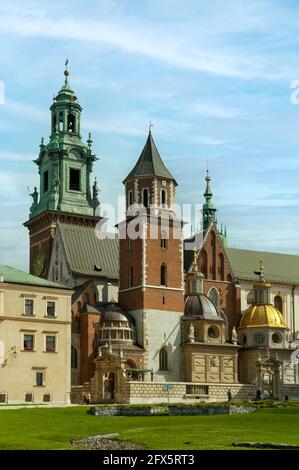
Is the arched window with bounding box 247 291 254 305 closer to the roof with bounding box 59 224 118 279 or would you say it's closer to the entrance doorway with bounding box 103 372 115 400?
the roof with bounding box 59 224 118 279

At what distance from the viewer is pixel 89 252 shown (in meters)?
103

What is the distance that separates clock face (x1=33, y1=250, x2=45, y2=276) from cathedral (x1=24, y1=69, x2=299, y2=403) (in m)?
0.22

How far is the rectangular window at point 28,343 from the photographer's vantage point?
7562cm

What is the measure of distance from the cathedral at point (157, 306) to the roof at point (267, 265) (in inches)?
18.0

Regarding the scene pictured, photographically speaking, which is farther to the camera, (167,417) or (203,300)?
(203,300)

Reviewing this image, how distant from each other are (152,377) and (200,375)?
562 centimetres

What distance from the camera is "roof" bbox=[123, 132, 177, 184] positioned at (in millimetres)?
95625

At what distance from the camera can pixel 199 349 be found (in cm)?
9206

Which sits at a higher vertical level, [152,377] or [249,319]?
[249,319]

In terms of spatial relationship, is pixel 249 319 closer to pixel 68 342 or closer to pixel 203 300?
pixel 203 300

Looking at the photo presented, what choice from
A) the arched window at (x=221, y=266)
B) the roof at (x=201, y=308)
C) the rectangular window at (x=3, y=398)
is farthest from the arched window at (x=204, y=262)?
the rectangular window at (x=3, y=398)

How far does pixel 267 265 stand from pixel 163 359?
3191 cm

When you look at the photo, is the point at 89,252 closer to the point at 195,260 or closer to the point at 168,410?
the point at 195,260
